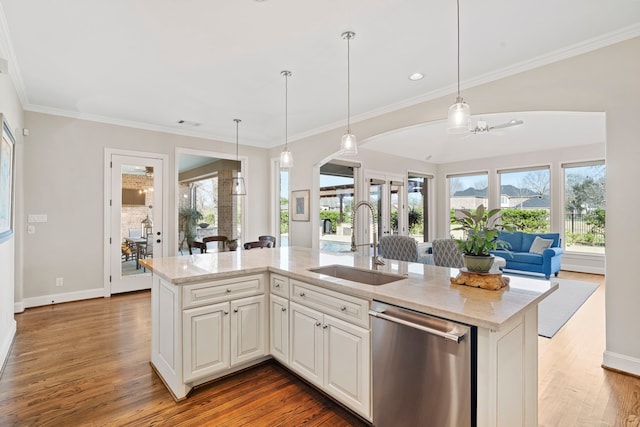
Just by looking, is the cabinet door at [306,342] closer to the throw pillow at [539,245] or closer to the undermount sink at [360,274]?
the undermount sink at [360,274]

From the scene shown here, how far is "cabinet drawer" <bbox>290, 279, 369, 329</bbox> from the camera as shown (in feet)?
6.21

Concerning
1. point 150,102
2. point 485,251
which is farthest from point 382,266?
point 150,102

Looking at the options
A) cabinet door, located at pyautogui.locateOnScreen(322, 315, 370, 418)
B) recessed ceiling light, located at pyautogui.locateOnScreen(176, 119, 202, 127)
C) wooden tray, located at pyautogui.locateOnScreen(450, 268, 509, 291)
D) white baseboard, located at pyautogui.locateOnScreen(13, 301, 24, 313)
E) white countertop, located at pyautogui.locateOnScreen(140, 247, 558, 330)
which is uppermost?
recessed ceiling light, located at pyautogui.locateOnScreen(176, 119, 202, 127)

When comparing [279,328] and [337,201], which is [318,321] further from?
[337,201]

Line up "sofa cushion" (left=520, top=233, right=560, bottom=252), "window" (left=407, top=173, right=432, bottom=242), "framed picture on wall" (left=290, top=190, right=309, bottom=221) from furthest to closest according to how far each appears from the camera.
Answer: "window" (left=407, top=173, right=432, bottom=242)
"sofa cushion" (left=520, top=233, right=560, bottom=252)
"framed picture on wall" (left=290, top=190, right=309, bottom=221)

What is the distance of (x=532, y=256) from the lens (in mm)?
6285

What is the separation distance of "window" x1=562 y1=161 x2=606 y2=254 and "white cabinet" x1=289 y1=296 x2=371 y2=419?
7479 mm

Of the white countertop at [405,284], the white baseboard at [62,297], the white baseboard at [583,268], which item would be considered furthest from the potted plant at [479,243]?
the white baseboard at [583,268]

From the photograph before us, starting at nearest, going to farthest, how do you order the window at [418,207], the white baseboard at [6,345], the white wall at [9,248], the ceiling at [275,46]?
the ceiling at [275,46] → the white baseboard at [6,345] → the white wall at [9,248] → the window at [418,207]

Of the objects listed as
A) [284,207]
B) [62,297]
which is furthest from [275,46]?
[62,297]

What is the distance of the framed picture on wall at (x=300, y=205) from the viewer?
5.74 meters

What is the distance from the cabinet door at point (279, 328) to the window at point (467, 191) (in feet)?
23.2

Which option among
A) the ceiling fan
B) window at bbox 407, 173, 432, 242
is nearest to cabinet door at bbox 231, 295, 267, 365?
the ceiling fan

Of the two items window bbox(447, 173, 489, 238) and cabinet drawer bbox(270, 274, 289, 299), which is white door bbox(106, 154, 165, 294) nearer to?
cabinet drawer bbox(270, 274, 289, 299)
